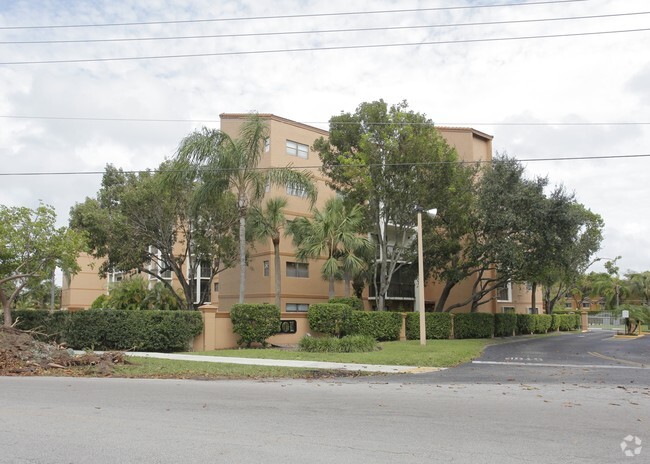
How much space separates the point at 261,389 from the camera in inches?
465

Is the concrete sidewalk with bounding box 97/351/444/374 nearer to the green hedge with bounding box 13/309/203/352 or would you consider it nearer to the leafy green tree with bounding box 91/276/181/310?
the green hedge with bounding box 13/309/203/352

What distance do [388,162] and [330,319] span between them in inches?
333

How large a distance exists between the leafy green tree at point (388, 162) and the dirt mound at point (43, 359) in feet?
53.8

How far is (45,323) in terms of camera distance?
23.7m

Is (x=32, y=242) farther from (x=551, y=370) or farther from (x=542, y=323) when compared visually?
(x=542, y=323)

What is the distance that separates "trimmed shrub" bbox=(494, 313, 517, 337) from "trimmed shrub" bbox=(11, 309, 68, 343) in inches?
1037

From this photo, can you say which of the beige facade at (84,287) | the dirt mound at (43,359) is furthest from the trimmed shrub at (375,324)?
the beige facade at (84,287)

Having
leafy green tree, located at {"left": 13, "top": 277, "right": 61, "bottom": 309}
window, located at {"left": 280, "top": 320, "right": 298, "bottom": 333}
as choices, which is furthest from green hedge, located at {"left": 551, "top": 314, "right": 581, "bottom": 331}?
leafy green tree, located at {"left": 13, "top": 277, "right": 61, "bottom": 309}

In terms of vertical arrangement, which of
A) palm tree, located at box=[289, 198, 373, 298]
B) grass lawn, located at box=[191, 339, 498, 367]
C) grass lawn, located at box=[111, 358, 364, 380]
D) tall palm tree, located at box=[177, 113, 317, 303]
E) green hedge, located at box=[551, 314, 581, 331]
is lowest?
green hedge, located at box=[551, 314, 581, 331]

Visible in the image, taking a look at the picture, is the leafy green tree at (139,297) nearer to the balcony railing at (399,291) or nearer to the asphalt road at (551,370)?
the balcony railing at (399,291)

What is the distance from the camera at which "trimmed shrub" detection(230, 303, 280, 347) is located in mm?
23484

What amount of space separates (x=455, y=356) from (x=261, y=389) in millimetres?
9697

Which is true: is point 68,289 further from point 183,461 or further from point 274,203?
point 183,461

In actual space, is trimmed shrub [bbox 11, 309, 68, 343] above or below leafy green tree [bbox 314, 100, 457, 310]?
below
